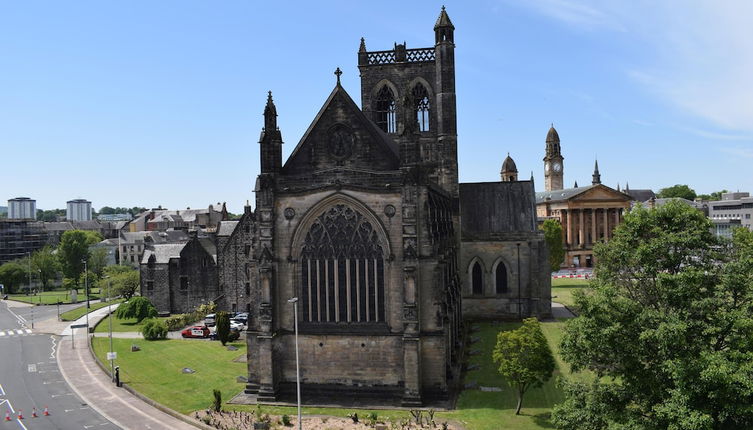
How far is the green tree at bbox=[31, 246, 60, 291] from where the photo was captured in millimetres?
101438

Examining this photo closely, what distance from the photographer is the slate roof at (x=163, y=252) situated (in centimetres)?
6469

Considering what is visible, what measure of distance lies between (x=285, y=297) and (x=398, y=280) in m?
6.79

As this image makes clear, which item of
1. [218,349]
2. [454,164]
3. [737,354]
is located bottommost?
[218,349]

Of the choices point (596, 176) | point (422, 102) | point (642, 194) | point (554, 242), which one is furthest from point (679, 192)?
point (422, 102)

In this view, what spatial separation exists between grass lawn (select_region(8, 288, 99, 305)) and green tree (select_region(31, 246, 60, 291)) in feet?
9.88

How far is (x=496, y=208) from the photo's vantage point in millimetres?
53875

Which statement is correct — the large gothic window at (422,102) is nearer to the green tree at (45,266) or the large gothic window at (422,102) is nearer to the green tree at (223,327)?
the green tree at (223,327)

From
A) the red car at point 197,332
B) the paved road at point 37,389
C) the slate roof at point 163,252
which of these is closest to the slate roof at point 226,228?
the slate roof at point 163,252

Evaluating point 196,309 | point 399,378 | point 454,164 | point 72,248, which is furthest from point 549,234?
point 72,248

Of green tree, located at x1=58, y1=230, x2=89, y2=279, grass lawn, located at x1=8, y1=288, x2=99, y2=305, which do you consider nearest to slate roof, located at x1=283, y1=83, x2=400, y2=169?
grass lawn, located at x1=8, y1=288, x2=99, y2=305

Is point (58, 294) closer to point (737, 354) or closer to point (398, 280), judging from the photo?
point (398, 280)

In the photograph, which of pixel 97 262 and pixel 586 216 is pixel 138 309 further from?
pixel 586 216

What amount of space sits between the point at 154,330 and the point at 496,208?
109 ft

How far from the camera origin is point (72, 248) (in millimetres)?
99812
